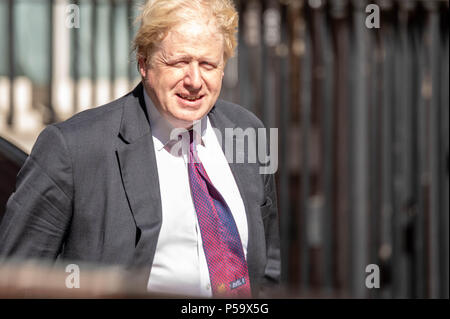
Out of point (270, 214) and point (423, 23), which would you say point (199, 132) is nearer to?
point (270, 214)

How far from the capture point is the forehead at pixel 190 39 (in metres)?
1.81

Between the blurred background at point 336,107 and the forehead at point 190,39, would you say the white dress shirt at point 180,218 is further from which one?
the blurred background at point 336,107

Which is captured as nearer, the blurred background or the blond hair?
the blond hair

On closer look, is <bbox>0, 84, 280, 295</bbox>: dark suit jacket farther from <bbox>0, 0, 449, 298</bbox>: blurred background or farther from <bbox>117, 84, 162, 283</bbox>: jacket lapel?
<bbox>0, 0, 449, 298</bbox>: blurred background

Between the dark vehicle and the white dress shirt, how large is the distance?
588mm

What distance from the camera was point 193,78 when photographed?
1.84 m

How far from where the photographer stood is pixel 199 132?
2.00 m

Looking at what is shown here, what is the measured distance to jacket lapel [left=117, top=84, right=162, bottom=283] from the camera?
5.89 feet

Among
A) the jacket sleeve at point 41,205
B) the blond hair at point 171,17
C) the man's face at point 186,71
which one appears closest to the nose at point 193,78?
the man's face at point 186,71

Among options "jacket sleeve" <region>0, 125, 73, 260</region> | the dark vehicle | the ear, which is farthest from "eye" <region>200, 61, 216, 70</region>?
the dark vehicle

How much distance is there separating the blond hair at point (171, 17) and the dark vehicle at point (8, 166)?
64 cm

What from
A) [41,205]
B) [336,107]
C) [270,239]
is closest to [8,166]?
[41,205]

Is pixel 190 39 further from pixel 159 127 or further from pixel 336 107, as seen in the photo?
pixel 336 107

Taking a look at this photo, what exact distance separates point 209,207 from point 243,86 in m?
2.40
